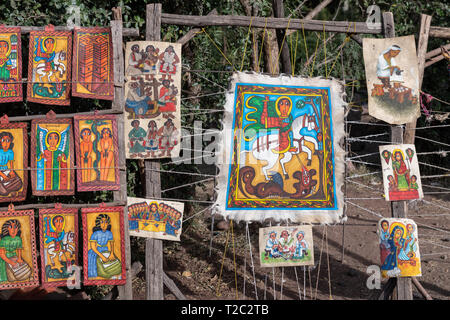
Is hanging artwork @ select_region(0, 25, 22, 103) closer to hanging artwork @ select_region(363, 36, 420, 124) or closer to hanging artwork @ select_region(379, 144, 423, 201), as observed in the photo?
hanging artwork @ select_region(363, 36, 420, 124)

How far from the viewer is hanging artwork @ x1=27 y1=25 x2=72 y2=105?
4.62 m

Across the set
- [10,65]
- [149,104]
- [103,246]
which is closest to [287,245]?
[103,246]

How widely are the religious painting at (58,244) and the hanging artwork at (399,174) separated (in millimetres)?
3058

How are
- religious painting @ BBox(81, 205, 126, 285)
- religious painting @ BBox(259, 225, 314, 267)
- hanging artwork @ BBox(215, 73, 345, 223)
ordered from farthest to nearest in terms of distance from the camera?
religious painting @ BBox(259, 225, 314, 267) < hanging artwork @ BBox(215, 73, 345, 223) < religious painting @ BBox(81, 205, 126, 285)

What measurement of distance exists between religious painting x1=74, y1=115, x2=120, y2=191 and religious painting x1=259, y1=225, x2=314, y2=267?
5.13ft

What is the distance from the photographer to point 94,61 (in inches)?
184

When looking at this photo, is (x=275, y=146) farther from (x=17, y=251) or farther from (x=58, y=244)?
(x=17, y=251)

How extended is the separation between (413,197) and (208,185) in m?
4.73

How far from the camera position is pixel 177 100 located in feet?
15.8

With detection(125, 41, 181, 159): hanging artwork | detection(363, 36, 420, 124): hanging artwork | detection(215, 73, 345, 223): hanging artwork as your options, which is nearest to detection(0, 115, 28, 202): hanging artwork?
detection(125, 41, 181, 159): hanging artwork

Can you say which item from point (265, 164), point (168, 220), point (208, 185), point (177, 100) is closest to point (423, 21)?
point (265, 164)

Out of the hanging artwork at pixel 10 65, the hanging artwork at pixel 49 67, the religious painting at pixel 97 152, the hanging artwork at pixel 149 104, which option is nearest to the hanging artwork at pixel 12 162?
the hanging artwork at pixel 10 65

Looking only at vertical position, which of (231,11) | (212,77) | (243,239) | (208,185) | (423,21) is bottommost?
(243,239)

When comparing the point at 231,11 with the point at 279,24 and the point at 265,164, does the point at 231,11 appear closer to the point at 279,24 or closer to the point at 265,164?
the point at 279,24
